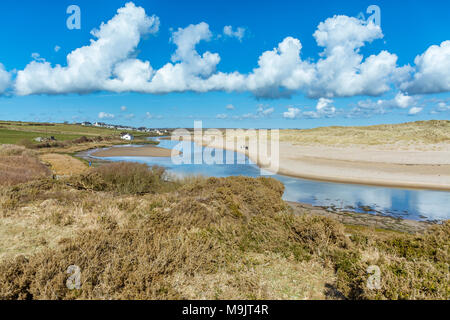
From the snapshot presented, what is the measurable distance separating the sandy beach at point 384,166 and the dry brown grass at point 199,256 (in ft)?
67.8

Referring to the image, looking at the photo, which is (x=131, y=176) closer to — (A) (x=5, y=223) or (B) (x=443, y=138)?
(A) (x=5, y=223)

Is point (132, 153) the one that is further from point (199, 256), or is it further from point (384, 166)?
point (199, 256)

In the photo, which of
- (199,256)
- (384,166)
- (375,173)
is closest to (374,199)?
(375,173)

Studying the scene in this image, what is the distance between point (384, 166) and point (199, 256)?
31.9m

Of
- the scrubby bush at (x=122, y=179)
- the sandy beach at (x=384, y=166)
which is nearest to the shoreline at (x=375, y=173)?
the sandy beach at (x=384, y=166)

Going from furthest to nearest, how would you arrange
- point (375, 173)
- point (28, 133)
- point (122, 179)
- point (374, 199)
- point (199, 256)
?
point (28, 133) → point (375, 173) → point (374, 199) → point (122, 179) → point (199, 256)

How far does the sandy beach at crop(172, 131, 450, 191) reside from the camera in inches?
971

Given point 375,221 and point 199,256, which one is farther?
point 375,221

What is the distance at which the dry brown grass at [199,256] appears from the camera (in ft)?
14.0

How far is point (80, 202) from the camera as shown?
981cm

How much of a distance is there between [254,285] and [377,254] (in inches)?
109

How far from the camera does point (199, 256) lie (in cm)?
588

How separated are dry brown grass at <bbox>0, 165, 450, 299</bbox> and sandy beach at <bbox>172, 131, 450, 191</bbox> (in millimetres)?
20651
